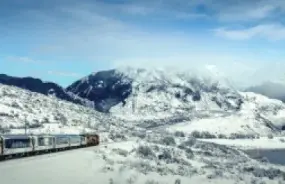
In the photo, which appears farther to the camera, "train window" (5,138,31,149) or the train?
"train window" (5,138,31,149)

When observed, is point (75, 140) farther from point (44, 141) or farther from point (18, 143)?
point (18, 143)

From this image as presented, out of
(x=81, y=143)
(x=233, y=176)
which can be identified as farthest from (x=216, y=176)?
(x=81, y=143)

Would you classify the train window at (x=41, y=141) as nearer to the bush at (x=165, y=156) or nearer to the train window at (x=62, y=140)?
the train window at (x=62, y=140)

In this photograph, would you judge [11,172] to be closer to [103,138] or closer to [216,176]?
[216,176]

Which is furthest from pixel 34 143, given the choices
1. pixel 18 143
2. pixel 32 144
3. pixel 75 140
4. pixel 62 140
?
pixel 75 140

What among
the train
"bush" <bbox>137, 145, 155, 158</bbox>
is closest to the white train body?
the train

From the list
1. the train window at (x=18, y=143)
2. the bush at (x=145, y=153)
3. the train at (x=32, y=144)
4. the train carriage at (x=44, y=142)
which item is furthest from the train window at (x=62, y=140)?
the train window at (x=18, y=143)

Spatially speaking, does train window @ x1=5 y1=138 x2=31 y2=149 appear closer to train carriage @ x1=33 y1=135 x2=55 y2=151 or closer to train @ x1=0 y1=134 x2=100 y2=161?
train @ x1=0 y1=134 x2=100 y2=161
